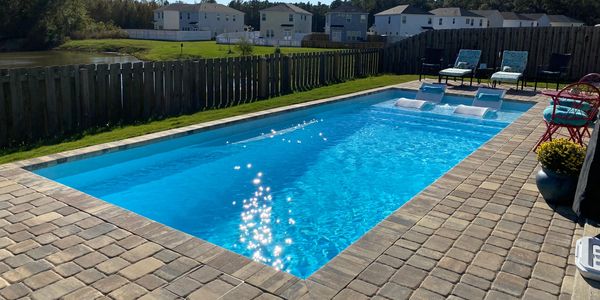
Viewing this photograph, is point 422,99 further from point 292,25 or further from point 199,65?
point 292,25

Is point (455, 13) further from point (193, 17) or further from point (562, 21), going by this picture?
point (193, 17)

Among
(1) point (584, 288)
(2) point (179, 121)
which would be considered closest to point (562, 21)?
(2) point (179, 121)

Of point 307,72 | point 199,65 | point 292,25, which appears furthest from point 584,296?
point 292,25

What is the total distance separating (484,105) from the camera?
39.2ft

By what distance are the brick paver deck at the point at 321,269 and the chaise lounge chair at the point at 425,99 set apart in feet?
23.6

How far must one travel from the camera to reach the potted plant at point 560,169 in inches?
179

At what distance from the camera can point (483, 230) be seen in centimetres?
412

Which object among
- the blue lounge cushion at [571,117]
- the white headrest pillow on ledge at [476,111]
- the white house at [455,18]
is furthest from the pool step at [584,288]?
the white house at [455,18]

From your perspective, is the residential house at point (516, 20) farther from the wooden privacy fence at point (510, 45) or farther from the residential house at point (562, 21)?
the wooden privacy fence at point (510, 45)

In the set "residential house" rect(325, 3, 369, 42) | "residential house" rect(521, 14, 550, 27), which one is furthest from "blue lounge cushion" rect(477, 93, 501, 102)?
"residential house" rect(521, 14, 550, 27)

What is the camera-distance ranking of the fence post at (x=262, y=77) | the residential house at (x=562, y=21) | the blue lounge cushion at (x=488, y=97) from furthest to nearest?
the residential house at (x=562, y=21) < the blue lounge cushion at (x=488, y=97) < the fence post at (x=262, y=77)

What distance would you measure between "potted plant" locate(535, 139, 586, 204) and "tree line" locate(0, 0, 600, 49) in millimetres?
51655

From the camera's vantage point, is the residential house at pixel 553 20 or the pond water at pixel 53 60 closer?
the pond water at pixel 53 60

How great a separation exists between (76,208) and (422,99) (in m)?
10.2
